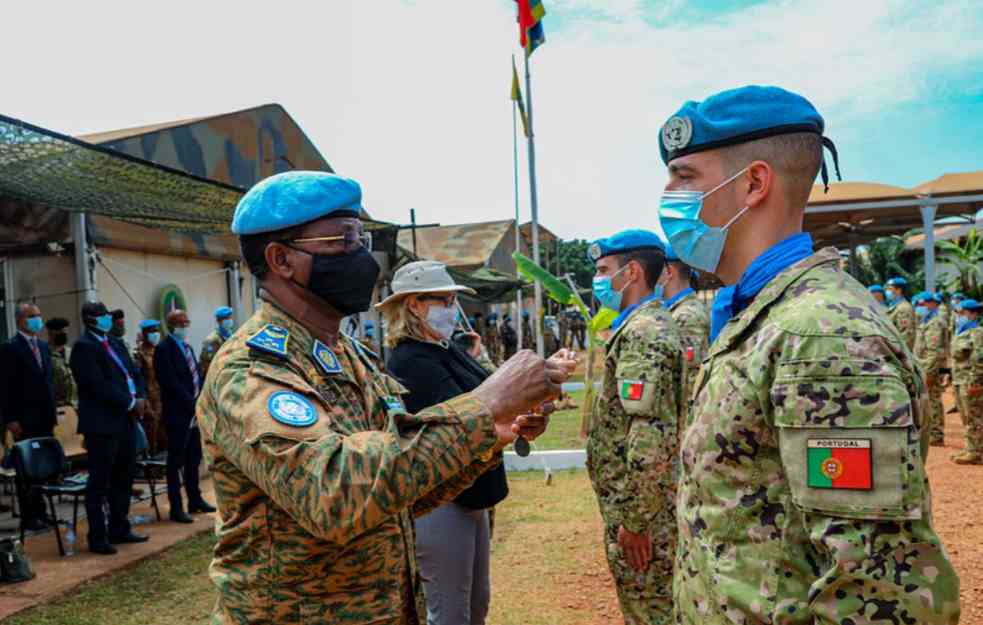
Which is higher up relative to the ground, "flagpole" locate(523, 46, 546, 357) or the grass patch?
"flagpole" locate(523, 46, 546, 357)

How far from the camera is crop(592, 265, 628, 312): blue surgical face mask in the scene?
389 centimetres

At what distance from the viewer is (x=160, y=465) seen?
7.38m

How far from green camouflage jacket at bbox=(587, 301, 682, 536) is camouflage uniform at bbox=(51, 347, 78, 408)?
7.14m

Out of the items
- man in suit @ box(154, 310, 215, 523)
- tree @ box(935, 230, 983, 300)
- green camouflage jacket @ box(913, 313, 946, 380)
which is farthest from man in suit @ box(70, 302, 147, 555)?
tree @ box(935, 230, 983, 300)

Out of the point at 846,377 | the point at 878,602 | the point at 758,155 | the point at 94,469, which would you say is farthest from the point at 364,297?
the point at 94,469

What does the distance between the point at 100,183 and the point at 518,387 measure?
588cm

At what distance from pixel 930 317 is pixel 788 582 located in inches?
461

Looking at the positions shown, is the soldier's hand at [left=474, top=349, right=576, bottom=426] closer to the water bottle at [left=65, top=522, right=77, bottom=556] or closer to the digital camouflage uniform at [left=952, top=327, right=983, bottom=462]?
the water bottle at [left=65, top=522, right=77, bottom=556]

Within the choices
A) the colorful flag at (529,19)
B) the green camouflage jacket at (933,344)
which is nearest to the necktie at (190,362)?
the colorful flag at (529,19)

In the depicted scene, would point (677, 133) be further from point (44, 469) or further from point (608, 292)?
point (44, 469)

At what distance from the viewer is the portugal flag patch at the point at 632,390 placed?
3.15 metres

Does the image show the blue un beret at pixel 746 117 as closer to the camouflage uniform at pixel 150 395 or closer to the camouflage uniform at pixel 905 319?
the camouflage uniform at pixel 150 395

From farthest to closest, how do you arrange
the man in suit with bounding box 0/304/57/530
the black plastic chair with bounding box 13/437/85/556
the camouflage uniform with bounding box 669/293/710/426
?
1. the man in suit with bounding box 0/304/57/530
2. the black plastic chair with bounding box 13/437/85/556
3. the camouflage uniform with bounding box 669/293/710/426

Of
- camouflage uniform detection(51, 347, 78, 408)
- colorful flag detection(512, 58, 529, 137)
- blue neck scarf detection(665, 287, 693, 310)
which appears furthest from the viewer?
colorful flag detection(512, 58, 529, 137)
